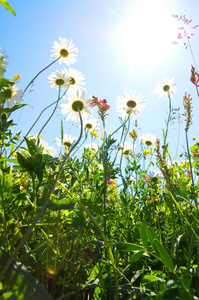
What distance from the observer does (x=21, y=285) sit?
0.45 metres

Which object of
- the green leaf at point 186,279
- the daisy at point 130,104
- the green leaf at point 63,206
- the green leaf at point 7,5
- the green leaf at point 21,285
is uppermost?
the daisy at point 130,104

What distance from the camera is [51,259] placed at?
78cm

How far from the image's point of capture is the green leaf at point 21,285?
44 cm

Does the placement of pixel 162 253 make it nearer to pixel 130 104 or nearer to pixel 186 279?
pixel 186 279

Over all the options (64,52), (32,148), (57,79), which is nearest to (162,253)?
(32,148)

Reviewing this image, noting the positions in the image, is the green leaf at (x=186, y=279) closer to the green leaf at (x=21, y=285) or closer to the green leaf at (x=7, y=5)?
the green leaf at (x=21, y=285)

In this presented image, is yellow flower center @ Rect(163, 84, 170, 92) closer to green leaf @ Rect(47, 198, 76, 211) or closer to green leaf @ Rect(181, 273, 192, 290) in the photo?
green leaf @ Rect(47, 198, 76, 211)

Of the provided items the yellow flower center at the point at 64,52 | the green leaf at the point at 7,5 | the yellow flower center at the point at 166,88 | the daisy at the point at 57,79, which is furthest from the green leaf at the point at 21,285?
the yellow flower center at the point at 166,88

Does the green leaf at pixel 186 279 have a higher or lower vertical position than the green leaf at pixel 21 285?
lower

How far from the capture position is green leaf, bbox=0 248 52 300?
439mm

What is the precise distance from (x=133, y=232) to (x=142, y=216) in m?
0.33

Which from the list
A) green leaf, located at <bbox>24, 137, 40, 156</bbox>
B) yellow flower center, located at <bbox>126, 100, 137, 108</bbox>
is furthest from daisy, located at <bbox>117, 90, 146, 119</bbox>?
green leaf, located at <bbox>24, 137, 40, 156</bbox>

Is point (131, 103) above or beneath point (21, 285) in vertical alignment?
above

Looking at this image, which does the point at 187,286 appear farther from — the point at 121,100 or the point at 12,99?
the point at 121,100
